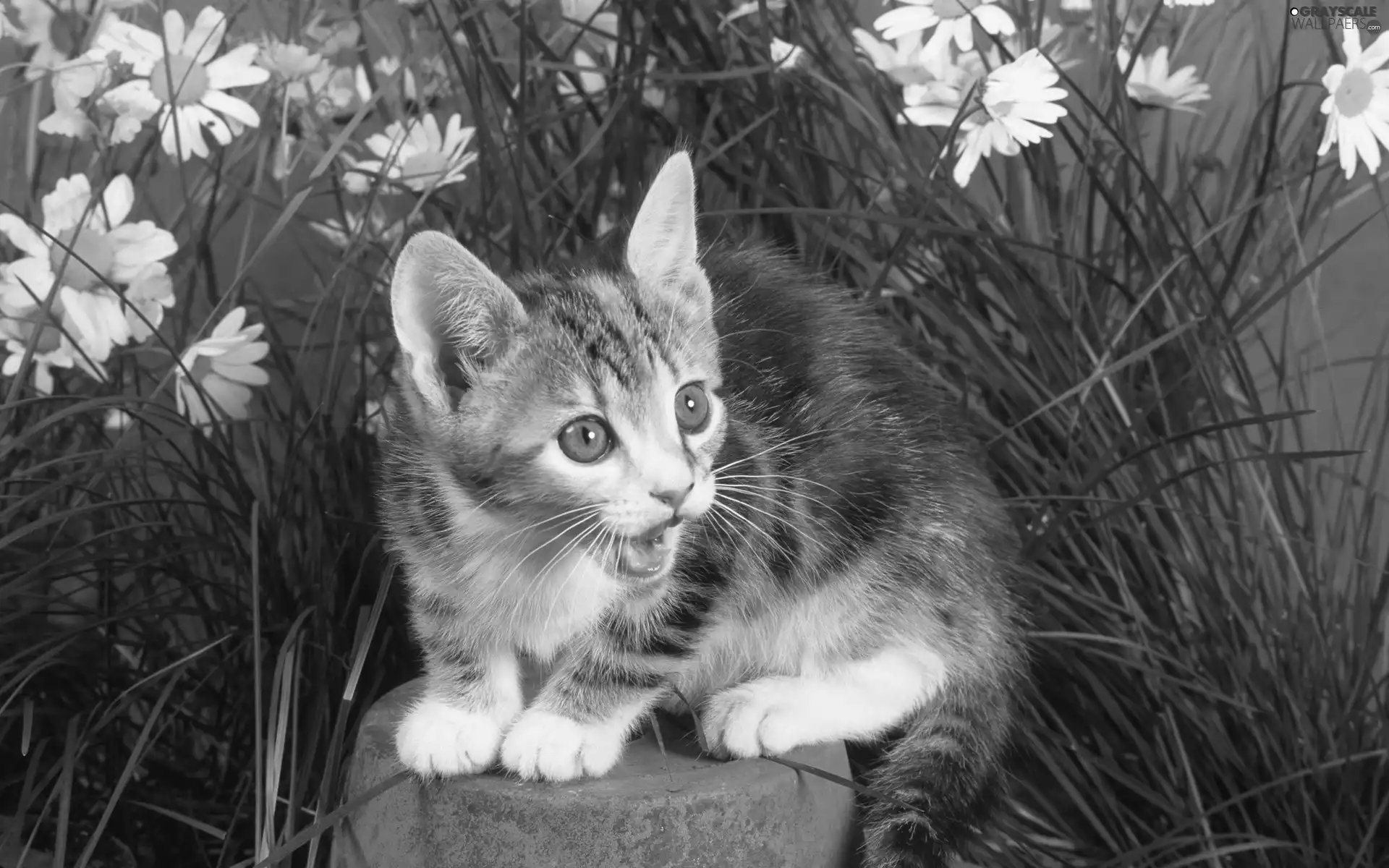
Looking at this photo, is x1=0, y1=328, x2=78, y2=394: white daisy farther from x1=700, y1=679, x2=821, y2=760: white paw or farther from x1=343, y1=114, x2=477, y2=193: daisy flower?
x1=700, y1=679, x2=821, y2=760: white paw

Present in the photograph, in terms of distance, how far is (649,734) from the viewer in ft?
4.29

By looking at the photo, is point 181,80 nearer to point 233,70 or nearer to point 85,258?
point 233,70

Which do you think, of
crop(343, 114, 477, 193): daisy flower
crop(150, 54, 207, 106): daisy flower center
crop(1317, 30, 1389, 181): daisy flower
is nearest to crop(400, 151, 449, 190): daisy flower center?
crop(343, 114, 477, 193): daisy flower

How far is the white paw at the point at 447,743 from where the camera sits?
1166 mm

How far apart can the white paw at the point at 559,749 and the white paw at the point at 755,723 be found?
107 millimetres

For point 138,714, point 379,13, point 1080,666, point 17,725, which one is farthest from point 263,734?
point 379,13

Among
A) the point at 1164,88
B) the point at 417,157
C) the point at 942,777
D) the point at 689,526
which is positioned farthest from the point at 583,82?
the point at 942,777

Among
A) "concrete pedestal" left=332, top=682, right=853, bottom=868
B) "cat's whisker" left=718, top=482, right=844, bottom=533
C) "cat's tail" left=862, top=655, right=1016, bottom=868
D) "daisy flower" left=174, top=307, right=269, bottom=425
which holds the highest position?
"daisy flower" left=174, top=307, right=269, bottom=425

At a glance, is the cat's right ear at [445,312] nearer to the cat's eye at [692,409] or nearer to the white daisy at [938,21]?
the cat's eye at [692,409]

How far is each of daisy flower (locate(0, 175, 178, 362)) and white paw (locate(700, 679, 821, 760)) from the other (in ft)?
2.52

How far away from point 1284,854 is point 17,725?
1532 millimetres

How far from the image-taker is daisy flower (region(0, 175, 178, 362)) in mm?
1399

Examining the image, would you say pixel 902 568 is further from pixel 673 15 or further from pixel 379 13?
pixel 379 13

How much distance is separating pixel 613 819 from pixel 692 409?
0.38 m
